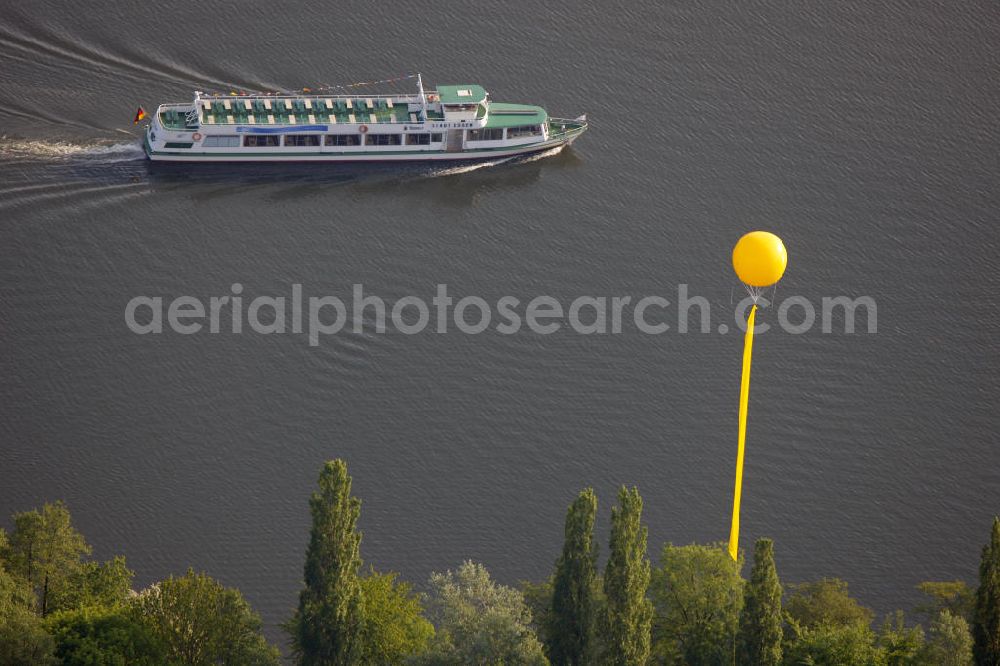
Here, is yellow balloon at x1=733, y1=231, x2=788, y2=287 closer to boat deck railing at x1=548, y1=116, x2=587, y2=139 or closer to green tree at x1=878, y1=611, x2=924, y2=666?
green tree at x1=878, y1=611, x2=924, y2=666

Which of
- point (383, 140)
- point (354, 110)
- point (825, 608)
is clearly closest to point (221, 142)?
point (354, 110)

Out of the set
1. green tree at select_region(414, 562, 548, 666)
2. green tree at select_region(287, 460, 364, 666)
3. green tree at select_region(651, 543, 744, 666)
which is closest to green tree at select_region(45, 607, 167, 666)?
green tree at select_region(287, 460, 364, 666)

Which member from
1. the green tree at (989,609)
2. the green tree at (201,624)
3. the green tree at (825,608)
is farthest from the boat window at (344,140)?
the green tree at (989,609)

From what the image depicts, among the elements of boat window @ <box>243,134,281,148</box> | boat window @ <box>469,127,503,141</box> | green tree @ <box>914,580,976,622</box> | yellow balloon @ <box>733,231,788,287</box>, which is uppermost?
boat window @ <box>469,127,503,141</box>

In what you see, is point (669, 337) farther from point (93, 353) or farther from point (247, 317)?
point (93, 353)

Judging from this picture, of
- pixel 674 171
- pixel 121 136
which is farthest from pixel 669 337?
pixel 121 136

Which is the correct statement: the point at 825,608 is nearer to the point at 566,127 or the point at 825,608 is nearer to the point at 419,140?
the point at 566,127

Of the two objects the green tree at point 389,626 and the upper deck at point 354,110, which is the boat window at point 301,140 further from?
the green tree at point 389,626
